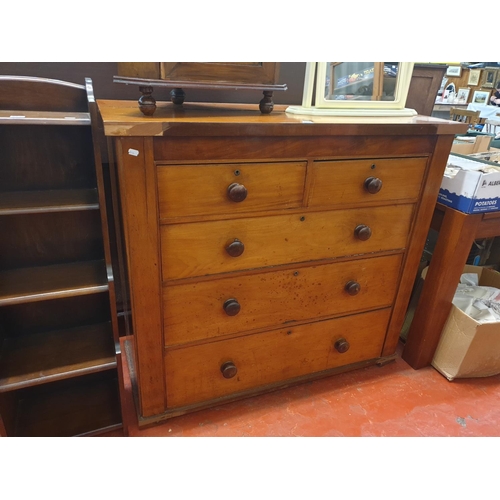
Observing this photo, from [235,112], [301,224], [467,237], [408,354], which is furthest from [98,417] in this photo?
[467,237]

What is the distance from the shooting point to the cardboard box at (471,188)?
138 cm

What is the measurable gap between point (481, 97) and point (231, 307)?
502cm

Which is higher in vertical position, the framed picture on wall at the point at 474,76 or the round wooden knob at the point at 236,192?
the framed picture on wall at the point at 474,76

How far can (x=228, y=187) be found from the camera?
1104mm

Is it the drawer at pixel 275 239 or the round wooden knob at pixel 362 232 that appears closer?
the drawer at pixel 275 239

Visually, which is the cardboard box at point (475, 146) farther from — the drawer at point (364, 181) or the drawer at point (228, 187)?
the drawer at point (228, 187)

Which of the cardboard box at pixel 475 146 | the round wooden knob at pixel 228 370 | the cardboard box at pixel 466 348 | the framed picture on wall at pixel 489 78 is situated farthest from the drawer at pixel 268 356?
the framed picture on wall at pixel 489 78

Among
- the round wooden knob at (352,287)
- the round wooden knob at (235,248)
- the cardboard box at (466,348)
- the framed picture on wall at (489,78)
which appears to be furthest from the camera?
the framed picture on wall at (489,78)

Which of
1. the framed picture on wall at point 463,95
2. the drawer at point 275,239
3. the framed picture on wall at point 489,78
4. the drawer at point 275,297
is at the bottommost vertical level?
the drawer at point 275,297

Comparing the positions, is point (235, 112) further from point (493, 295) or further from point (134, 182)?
point (493, 295)

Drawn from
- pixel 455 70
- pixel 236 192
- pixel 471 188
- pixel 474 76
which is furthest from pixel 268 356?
pixel 474 76

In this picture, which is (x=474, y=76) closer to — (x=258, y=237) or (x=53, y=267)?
(x=258, y=237)

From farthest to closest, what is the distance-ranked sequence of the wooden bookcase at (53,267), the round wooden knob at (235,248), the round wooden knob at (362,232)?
the round wooden knob at (362,232) → the round wooden knob at (235,248) → the wooden bookcase at (53,267)

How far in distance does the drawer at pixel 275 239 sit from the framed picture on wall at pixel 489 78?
4.46 m
